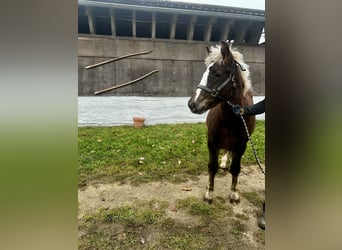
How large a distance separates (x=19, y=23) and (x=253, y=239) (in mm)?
1473

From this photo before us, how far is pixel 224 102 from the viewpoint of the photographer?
128cm

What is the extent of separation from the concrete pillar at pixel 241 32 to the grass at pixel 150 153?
49cm

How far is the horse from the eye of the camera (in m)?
1.22

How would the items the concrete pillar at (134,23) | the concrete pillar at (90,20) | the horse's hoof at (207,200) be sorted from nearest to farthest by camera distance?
the concrete pillar at (90,20) < the concrete pillar at (134,23) < the horse's hoof at (207,200)

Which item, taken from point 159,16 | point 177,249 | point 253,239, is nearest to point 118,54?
point 159,16

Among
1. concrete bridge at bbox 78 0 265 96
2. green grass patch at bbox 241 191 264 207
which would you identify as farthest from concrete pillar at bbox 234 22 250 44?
green grass patch at bbox 241 191 264 207

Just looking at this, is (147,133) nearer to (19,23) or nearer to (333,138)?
(19,23)

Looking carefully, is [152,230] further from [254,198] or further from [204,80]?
[204,80]

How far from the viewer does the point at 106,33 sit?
116 centimetres

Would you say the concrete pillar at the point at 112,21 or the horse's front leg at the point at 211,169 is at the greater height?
the concrete pillar at the point at 112,21

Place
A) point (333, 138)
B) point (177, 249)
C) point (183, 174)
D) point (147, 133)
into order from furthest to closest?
point (183, 174) → point (147, 133) → point (177, 249) → point (333, 138)

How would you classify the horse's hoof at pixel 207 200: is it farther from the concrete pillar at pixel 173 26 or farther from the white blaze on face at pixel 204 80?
the concrete pillar at pixel 173 26

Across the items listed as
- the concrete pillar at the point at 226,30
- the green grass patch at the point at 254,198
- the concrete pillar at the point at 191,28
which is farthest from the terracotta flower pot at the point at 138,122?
the green grass patch at the point at 254,198

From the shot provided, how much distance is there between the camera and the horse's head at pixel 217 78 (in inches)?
47.7
